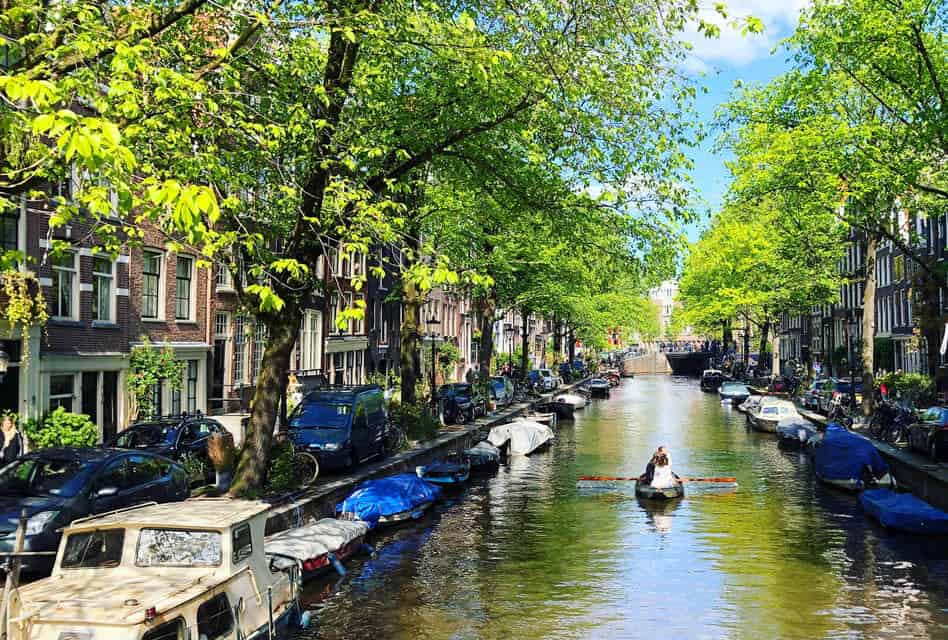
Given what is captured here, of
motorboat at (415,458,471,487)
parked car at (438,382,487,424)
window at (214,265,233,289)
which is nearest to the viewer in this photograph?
motorboat at (415,458,471,487)

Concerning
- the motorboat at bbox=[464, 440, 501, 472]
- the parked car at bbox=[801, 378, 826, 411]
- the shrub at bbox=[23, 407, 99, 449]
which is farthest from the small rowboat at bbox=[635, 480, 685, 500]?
the parked car at bbox=[801, 378, 826, 411]

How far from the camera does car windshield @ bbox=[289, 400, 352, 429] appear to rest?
26328 mm

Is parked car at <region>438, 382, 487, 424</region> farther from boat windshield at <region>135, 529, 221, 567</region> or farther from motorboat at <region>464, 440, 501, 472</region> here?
boat windshield at <region>135, 529, 221, 567</region>

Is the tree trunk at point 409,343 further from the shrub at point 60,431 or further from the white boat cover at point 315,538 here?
the white boat cover at point 315,538

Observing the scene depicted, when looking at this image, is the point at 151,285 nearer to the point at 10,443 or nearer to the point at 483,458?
the point at 483,458

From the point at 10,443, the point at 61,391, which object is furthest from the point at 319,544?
the point at 61,391

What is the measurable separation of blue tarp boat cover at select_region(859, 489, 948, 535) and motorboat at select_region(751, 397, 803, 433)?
21635mm

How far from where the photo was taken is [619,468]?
33.5 meters

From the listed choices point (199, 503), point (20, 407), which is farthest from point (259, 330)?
point (199, 503)

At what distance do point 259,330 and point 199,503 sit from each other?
2629 centimetres

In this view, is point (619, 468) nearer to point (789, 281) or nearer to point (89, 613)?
point (89, 613)

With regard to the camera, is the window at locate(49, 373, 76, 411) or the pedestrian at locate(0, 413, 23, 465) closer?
the pedestrian at locate(0, 413, 23, 465)

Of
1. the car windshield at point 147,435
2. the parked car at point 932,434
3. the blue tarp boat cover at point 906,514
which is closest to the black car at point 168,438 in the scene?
the car windshield at point 147,435

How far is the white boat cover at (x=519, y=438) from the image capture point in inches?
1485
